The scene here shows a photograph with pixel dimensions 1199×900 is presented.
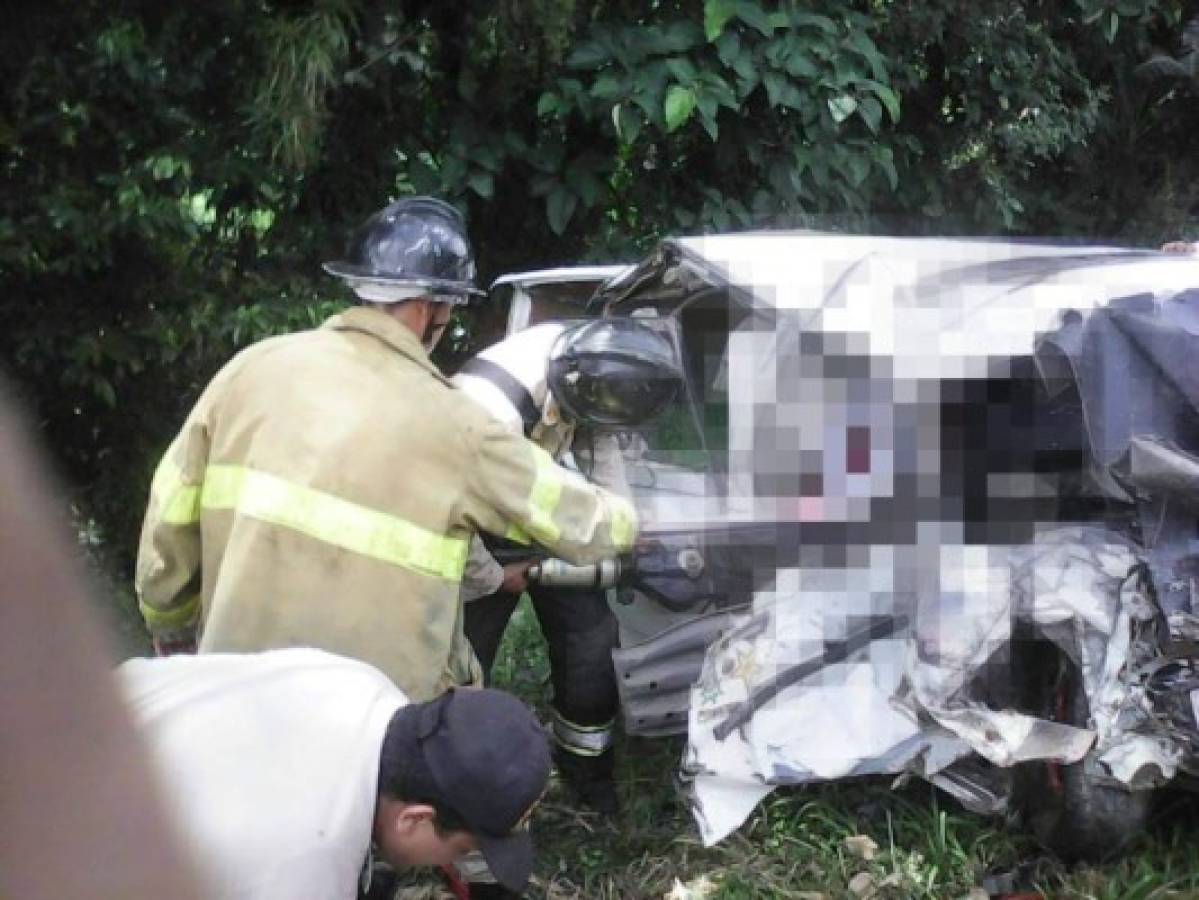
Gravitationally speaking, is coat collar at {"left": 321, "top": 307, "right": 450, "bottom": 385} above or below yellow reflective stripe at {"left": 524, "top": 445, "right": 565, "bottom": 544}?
above

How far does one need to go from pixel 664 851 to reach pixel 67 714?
3.29 metres

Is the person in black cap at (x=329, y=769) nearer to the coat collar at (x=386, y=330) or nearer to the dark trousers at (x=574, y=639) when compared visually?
the coat collar at (x=386, y=330)


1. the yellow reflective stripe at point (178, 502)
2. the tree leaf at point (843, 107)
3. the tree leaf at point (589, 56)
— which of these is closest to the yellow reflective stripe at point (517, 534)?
the yellow reflective stripe at point (178, 502)

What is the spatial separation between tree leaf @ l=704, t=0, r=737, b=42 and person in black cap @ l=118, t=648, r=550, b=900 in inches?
152

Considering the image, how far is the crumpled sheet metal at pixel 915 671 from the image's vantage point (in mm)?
3324

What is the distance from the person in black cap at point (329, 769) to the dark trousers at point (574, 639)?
1.69 meters

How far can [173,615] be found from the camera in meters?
3.31

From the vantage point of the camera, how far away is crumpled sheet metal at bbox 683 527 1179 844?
3.32 meters

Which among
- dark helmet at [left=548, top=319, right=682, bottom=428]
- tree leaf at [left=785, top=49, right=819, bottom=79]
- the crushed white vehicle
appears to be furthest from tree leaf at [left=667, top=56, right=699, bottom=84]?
dark helmet at [left=548, top=319, right=682, bottom=428]

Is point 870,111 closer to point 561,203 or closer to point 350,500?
point 561,203

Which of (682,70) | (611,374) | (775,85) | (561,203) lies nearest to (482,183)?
(561,203)

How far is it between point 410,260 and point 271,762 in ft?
4.60

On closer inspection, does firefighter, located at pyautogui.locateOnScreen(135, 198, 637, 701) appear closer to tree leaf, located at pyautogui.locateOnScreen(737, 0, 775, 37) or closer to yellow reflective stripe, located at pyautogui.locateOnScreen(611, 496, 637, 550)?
yellow reflective stripe, located at pyautogui.locateOnScreen(611, 496, 637, 550)

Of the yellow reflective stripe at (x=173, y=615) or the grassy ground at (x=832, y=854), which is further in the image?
the grassy ground at (x=832, y=854)
